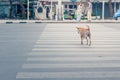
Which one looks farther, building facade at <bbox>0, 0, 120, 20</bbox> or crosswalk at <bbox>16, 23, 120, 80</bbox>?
building facade at <bbox>0, 0, 120, 20</bbox>

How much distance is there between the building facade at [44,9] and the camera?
51.7 m

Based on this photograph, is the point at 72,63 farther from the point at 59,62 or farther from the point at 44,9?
the point at 44,9

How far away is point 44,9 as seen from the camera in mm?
52375

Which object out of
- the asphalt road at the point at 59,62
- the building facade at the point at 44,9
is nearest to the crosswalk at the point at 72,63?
the asphalt road at the point at 59,62

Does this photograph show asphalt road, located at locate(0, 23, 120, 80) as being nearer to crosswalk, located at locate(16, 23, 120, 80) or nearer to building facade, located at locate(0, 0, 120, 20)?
crosswalk, located at locate(16, 23, 120, 80)

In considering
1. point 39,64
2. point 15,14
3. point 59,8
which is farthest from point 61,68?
point 15,14

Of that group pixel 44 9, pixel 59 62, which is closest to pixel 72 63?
pixel 59 62

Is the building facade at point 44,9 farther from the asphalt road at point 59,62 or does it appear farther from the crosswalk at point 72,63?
the crosswalk at point 72,63

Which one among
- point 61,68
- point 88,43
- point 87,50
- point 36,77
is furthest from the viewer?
point 88,43

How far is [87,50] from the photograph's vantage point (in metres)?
14.1

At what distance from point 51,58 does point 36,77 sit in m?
3.22

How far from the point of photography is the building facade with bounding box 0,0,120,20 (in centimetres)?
5172

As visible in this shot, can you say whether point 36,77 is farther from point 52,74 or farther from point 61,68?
point 61,68

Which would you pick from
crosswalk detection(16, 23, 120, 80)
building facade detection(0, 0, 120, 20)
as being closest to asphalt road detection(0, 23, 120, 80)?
crosswalk detection(16, 23, 120, 80)
